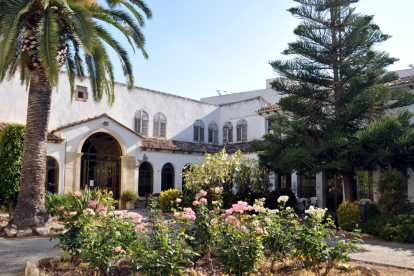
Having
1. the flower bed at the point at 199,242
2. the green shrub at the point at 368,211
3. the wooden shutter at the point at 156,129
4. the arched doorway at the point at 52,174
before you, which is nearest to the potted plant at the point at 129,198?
the arched doorway at the point at 52,174

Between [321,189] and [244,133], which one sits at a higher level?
[244,133]

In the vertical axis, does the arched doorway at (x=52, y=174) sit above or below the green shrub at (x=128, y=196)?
above

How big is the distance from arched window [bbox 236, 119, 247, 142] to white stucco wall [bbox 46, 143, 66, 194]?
464 inches

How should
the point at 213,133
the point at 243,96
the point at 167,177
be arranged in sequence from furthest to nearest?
the point at 243,96, the point at 213,133, the point at 167,177

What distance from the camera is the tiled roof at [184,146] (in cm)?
2045

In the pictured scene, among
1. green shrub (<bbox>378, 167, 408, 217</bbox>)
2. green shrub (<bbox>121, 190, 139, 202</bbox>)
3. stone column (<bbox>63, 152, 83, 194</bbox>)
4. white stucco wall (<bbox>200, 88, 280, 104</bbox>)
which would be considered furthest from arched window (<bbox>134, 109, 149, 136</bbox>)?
green shrub (<bbox>378, 167, 408, 217</bbox>)

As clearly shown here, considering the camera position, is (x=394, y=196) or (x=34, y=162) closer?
(x=34, y=162)

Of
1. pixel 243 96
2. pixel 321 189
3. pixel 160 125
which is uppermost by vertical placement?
pixel 243 96

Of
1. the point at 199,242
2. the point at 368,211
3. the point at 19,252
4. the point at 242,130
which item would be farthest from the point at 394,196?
the point at 242,130

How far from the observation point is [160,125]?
22.2m

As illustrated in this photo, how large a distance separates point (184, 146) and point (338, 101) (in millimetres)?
11360

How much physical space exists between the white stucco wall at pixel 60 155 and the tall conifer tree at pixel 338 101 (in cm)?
910

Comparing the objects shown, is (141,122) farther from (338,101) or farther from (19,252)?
(19,252)

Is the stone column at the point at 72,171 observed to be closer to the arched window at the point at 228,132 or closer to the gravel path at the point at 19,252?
the gravel path at the point at 19,252
